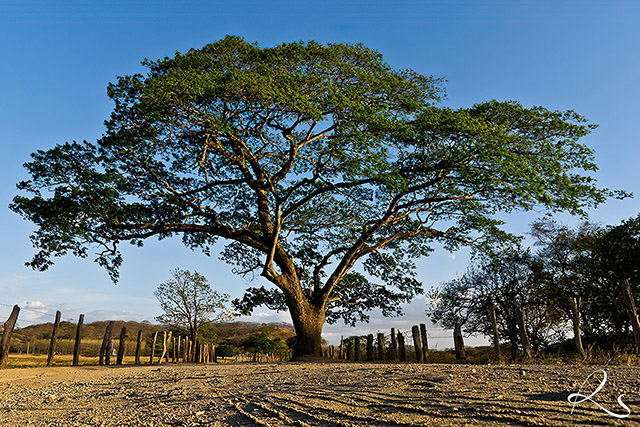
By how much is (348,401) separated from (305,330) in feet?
31.3

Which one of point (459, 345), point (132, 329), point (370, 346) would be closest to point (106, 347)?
point (370, 346)

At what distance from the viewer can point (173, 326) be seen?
90.4 ft

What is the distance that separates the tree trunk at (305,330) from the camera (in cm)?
1357

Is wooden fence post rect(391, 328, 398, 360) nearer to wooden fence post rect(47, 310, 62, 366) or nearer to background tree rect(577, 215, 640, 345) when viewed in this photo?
background tree rect(577, 215, 640, 345)

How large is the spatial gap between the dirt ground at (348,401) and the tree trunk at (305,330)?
6154 millimetres

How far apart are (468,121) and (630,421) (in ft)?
30.5

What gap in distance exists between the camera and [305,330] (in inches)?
542

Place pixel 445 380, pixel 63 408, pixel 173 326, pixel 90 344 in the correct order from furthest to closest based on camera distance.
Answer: pixel 90 344 < pixel 173 326 < pixel 63 408 < pixel 445 380

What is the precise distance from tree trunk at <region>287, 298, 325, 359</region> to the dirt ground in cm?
615

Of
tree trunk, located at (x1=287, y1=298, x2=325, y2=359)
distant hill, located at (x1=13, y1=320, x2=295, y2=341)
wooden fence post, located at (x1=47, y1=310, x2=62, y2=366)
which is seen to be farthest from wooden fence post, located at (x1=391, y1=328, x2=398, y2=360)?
distant hill, located at (x1=13, y1=320, x2=295, y2=341)

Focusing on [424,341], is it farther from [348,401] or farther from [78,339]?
[78,339]

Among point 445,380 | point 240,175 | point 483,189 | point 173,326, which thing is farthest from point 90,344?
point 445,380

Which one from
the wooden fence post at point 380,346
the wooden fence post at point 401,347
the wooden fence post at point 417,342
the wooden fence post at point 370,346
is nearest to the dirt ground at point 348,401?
the wooden fence post at point 417,342

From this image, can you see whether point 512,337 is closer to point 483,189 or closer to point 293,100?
point 483,189
